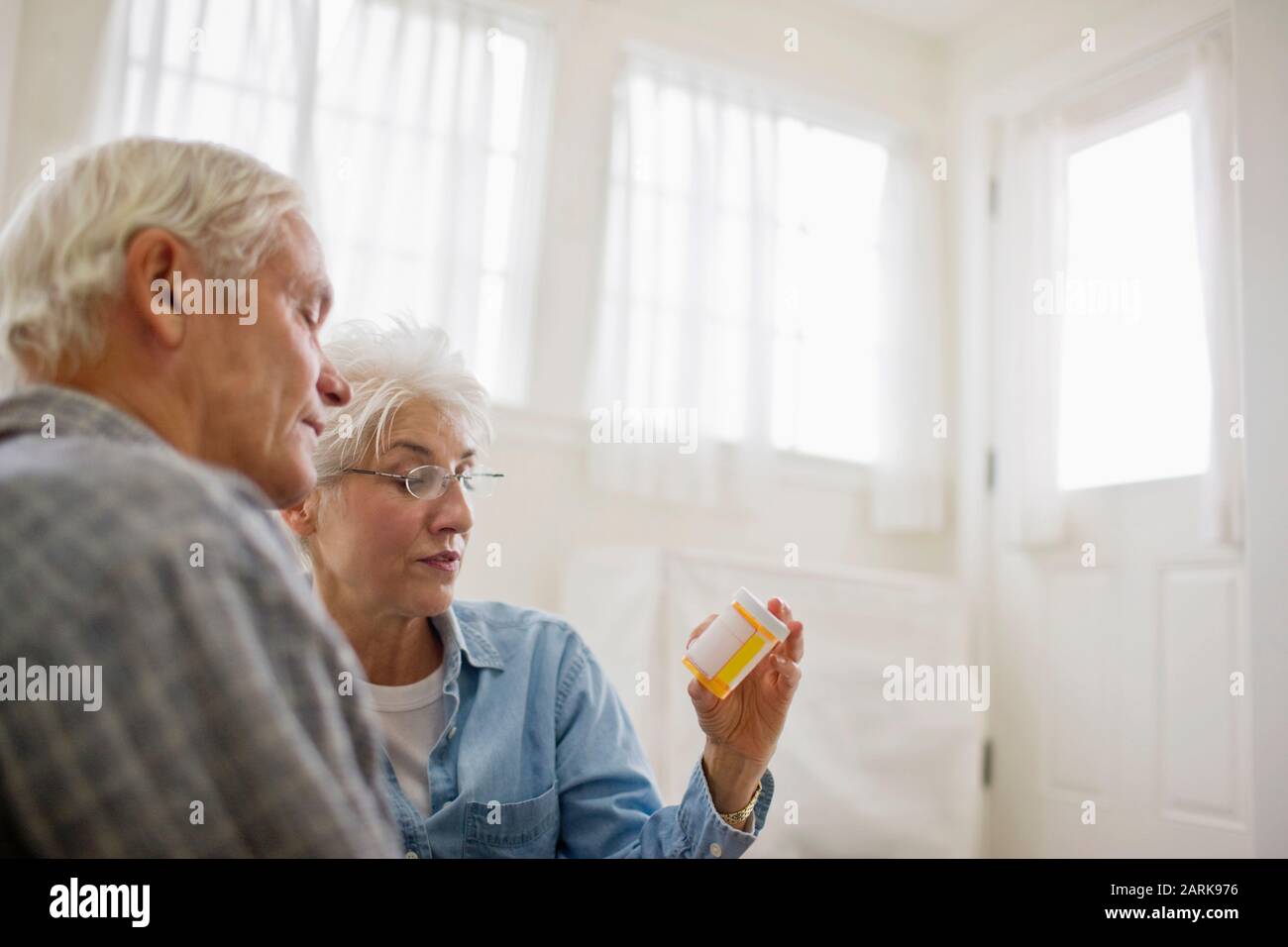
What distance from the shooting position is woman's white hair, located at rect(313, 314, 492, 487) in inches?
49.7

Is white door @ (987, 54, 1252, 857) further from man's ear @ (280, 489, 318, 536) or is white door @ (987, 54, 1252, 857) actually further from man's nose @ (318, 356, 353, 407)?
man's nose @ (318, 356, 353, 407)

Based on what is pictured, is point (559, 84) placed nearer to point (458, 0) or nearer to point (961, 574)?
point (458, 0)

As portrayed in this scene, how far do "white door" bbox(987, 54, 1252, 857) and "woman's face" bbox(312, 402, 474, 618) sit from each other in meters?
2.10

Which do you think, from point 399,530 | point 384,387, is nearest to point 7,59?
point 384,387

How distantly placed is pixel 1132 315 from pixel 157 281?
2.78 meters

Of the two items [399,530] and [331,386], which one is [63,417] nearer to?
[331,386]

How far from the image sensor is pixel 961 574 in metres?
3.35

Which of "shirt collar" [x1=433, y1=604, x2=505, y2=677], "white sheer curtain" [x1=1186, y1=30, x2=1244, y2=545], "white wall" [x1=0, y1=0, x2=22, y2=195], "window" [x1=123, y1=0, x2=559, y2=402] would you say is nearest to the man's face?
"shirt collar" [x1=433, y1=604, x2=505, y2=677]

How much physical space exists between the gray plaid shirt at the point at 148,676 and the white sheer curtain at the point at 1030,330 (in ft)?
9.36

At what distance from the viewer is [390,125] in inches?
103

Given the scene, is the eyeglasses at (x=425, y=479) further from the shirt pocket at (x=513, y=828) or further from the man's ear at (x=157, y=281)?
the man's ear at (x=157, y=281)

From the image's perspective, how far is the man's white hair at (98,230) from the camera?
2.20 ft

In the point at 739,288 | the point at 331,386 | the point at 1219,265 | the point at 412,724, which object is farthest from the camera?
the point at 739,288
